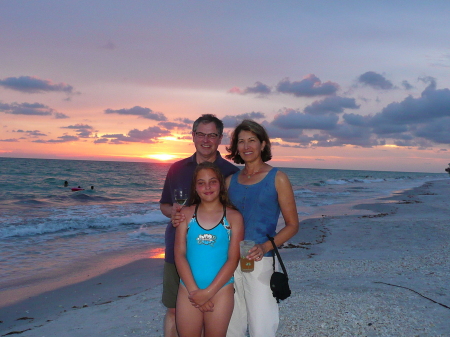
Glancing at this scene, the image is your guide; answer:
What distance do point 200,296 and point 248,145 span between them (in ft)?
4.88

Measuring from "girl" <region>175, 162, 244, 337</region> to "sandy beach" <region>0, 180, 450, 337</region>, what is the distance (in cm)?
192

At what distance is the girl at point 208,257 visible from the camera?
128 inches

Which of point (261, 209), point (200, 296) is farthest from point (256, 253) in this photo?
point (200, 296)

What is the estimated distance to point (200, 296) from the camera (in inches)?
125

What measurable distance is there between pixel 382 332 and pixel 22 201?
88.7ft

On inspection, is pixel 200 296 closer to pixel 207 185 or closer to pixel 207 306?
pixel 207 306

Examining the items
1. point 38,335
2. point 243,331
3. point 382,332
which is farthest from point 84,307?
point 382,332

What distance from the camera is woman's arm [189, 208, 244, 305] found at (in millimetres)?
3188

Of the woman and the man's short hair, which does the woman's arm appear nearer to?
the woman

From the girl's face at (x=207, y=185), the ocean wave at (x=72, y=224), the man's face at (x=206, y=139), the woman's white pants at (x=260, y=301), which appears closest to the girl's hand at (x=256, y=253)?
the woman's white pants at (x=260, y=301)

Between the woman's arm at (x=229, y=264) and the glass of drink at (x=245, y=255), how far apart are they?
180 mm

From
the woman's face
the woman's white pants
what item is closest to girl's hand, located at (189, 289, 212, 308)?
the woman's white pants

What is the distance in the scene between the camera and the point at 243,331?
3514 millimetres

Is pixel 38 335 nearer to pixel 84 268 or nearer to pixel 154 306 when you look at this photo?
pixel 154 306
